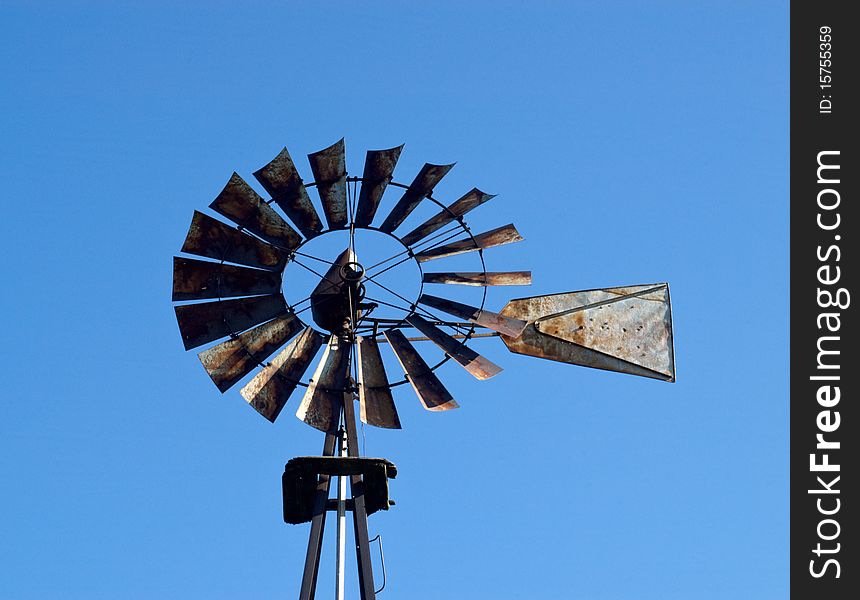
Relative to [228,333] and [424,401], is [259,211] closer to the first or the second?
[228,333]

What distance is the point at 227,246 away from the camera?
10234mm

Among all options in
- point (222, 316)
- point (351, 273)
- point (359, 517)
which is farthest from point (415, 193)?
point (359, 517)

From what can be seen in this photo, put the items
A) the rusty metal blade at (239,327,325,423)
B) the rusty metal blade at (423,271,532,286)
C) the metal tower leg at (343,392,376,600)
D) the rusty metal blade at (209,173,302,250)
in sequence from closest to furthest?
the metal tower leg at (343,392,376,600)
the rusty metal blade at (239,327,325,423)
the rusty metal blade at (209,173,302,250)
the rusty metal blade at (423,271,532,286)

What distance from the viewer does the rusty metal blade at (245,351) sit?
991 cm

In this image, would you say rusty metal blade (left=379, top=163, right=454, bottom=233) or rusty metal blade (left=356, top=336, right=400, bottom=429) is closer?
rusty metal blade (left=356, top=336, right=400, bottom=429)

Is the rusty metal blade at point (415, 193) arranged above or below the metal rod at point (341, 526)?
above

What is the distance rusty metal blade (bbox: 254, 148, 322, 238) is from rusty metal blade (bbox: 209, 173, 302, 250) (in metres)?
0.08

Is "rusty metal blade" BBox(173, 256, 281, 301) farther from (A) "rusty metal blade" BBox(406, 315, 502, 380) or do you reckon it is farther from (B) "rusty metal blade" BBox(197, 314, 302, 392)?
(A) "rusty metal blade" BBox(406, 315, 502, 380)

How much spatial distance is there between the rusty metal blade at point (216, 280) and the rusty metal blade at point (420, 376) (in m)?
0.85

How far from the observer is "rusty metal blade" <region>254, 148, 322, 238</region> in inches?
404

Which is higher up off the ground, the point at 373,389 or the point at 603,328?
the point at 603,328

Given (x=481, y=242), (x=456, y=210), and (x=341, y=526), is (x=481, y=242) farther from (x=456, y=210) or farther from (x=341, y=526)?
(x=341, y=526)

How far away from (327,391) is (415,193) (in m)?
1.48

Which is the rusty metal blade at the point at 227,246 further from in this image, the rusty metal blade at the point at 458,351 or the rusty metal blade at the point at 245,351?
the rusty metal blade at the point at 458,351
